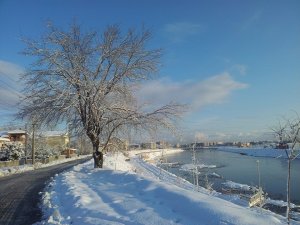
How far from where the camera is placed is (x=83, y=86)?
21.3 metres

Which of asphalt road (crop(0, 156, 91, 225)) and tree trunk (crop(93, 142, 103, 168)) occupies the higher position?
tree trunk (crop(93, 142, 103, 168))

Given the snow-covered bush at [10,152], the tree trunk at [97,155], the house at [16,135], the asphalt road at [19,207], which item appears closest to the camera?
the asphalt road at [19,207]

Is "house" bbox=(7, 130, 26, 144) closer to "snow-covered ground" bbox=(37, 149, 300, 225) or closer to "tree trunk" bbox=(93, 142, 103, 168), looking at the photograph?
"tree trunk" bbox=(93, 142, 103, 168)

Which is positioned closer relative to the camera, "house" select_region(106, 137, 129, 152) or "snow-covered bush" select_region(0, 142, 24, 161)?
"house" select_region(106, 137, 129, 152)

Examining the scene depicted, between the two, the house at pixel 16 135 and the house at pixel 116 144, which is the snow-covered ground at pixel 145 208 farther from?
the house at pixel 16 135

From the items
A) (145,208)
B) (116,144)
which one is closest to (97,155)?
(116,144)

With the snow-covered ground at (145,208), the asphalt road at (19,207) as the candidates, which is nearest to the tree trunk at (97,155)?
the asphalt road at (19,207)

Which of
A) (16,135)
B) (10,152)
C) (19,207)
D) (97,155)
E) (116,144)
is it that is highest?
(16,135)

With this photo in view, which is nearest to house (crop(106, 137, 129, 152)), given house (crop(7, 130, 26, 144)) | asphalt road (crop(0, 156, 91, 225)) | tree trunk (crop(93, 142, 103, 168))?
tree trunk (crop(93, 142, 103, 168))

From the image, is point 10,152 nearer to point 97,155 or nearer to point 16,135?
point 97,155

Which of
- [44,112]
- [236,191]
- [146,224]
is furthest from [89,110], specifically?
[236,191]

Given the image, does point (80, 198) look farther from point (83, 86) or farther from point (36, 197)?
point (83, 86)

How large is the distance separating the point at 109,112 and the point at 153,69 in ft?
13.1

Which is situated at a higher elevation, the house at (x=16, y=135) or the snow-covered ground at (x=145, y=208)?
the house at (x=16, y=135)
